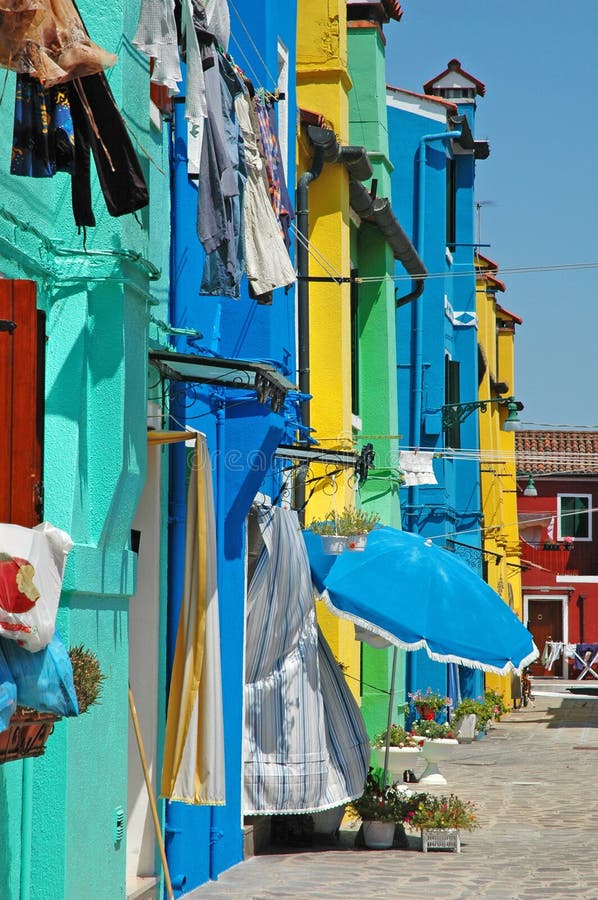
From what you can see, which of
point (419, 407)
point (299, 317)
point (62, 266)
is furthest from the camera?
point (419, 407)

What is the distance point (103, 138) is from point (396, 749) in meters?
11.1

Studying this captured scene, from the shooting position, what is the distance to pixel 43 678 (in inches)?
225

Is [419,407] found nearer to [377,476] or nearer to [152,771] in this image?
[377,476]

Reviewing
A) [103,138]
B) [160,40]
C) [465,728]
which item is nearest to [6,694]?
[103,138]

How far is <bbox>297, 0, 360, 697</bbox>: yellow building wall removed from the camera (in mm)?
17031

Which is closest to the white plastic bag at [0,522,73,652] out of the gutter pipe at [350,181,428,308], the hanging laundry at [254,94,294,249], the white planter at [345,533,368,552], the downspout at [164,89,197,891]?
the downspout at [164,89,197,891]

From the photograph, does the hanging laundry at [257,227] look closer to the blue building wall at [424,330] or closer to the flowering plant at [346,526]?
the flowering plant at [346,526]

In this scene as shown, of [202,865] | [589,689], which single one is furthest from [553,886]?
[589,689]

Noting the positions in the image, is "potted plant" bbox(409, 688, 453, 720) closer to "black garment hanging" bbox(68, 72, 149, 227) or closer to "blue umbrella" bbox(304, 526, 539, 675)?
"blue umbrella" bbox(304, 526, 539, 675)

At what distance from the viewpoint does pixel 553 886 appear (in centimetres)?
1130

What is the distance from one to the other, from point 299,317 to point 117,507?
850 centimetres

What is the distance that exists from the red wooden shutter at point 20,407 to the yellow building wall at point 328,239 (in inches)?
396

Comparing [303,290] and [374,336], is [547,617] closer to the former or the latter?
[374,336]

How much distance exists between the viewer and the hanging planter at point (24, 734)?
Result: 5770mm
